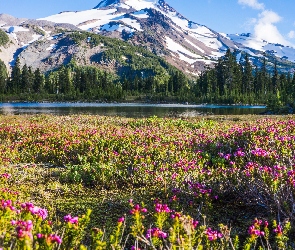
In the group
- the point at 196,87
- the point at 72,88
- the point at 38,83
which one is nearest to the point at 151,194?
the point at 196,87

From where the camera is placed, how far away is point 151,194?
7184mm

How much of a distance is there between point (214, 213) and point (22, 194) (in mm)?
4152

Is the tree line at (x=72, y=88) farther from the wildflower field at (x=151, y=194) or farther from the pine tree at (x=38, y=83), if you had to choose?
the wildflower field at (x=151, y=194)

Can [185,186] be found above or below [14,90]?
below

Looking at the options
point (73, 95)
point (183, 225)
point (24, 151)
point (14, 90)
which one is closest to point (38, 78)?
point (14, 90)

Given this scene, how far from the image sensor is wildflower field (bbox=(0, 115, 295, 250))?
3268mm

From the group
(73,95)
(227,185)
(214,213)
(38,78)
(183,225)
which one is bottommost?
(214,213)

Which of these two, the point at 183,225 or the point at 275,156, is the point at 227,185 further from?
the point at 183,225

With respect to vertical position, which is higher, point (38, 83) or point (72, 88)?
point (38, 83)

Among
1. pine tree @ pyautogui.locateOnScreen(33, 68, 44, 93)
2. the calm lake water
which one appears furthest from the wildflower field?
pine tree @ pyautogui.locateOnScreen(33, 68, 44, 93)

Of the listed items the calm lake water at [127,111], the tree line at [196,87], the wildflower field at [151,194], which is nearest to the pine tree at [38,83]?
the tree line at [196,87]

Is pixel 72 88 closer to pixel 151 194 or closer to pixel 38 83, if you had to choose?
pixel 38 83

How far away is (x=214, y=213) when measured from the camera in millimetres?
6051

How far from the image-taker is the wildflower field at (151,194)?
10.7 ft
